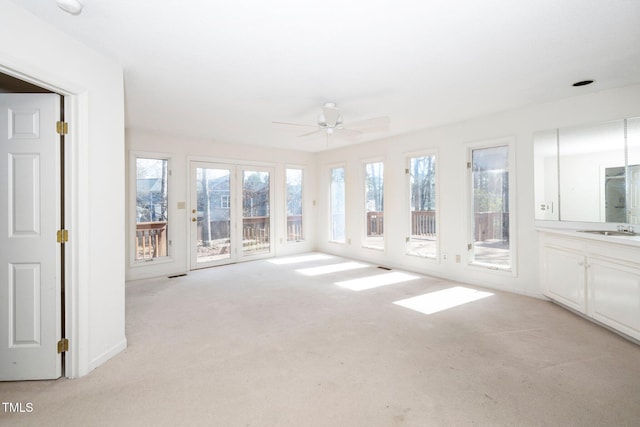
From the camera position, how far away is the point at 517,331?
276 centimetres

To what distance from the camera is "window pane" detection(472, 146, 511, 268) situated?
4.07 m

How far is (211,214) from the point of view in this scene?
565 centimetres

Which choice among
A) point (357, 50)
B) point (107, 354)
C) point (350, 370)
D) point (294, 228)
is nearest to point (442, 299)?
point (350, 370)

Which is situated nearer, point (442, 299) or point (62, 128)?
point (62, 128)

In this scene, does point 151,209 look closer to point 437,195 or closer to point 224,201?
point 224,201

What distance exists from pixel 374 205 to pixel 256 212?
Result: 251 centimetres

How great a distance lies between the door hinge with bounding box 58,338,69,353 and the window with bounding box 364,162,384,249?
15.8ft

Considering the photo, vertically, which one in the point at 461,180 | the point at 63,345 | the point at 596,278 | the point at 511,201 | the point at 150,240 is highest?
the point at 461,180

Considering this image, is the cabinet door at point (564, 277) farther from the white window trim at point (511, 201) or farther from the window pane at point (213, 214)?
the window pane at point (213, 214)

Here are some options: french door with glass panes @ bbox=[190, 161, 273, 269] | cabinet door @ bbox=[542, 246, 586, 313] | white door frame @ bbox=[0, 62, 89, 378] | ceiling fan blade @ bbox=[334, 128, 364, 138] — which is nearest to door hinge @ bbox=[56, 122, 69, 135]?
white door frame @ bbox=[0, 62, 89, 378]

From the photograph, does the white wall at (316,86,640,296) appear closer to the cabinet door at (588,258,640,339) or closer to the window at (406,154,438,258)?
the window at (406,154,438,258)

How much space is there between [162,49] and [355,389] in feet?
9.62

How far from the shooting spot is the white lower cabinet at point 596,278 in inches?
97.2

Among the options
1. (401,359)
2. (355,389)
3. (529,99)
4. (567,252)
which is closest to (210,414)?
(355,389)
